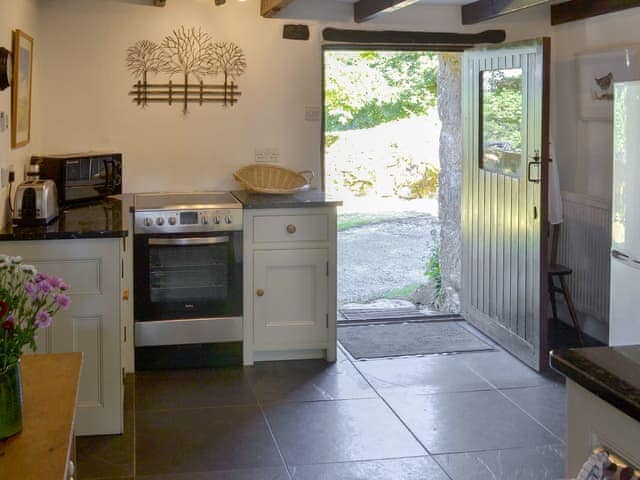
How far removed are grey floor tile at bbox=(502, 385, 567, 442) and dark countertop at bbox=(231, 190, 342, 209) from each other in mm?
1440

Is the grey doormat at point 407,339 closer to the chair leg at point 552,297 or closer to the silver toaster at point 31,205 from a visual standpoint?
the chair leg at point 552,297

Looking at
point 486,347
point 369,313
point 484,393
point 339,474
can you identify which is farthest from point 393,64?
point 339,474

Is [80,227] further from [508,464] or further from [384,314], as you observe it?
[384,314]

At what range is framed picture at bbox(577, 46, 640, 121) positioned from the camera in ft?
17.1

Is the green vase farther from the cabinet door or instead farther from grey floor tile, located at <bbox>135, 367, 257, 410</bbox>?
the cabinet door

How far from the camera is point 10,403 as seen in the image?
1940 millimetres

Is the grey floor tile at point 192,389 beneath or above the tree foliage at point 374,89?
beneath

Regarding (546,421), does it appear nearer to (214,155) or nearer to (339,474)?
(339,474)

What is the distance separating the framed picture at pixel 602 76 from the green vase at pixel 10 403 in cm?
418

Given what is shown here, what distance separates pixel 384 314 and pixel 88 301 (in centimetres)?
294

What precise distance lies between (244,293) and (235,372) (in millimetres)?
446

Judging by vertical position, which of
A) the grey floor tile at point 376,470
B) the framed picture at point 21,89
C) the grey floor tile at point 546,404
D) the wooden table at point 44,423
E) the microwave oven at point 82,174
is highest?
the framed picture at point 21,89

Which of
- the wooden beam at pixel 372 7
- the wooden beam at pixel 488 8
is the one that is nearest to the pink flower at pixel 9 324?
the wooden beam at pixel 372 7

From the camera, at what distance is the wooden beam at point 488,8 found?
5043 millimetres
